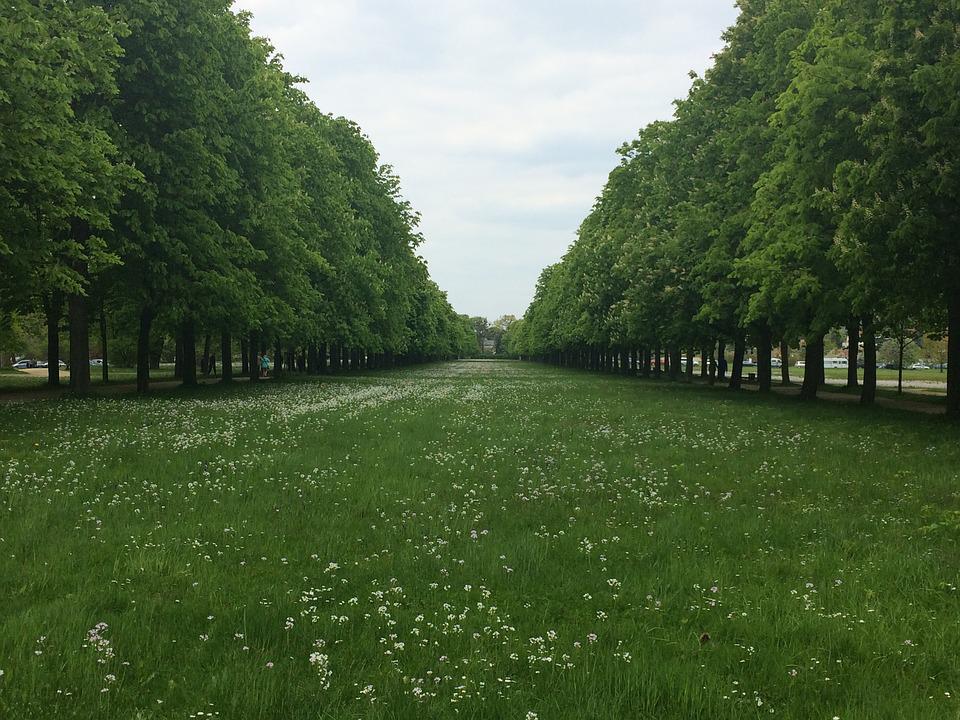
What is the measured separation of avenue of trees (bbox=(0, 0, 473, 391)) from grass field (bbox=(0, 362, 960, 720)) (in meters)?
9.22

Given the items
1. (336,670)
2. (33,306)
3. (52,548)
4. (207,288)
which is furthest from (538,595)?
(33,306)

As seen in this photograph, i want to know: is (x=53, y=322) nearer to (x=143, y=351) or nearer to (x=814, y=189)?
(x=143, y=351)

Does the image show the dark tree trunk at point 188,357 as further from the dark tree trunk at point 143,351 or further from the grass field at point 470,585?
the grass field at point 470,585

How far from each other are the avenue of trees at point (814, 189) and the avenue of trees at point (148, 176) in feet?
69.7

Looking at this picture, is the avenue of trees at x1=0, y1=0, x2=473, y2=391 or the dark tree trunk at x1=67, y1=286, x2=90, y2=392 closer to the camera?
the avenue of trees at x1=0, y1=0, x2=473, y2=391

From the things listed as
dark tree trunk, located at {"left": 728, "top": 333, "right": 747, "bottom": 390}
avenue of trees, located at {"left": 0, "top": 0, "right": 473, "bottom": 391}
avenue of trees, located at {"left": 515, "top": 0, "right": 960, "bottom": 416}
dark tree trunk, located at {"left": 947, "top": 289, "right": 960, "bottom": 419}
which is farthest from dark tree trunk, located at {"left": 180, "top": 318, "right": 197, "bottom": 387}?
dark tree trunk, located at {"left": 947, "top": 289, "right": 960, "bottom": 419}

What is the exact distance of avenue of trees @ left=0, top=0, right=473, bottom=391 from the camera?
62.0ft

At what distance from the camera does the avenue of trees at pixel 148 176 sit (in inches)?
744

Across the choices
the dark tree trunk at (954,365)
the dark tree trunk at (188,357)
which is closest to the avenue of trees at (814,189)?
the dark tree trunk at (954,365)

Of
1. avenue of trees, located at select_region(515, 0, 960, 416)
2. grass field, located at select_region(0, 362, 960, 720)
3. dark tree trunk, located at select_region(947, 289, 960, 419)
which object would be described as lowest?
grass field, located at select_region(0, 362, 960, 720)

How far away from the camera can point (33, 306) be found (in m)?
36.1

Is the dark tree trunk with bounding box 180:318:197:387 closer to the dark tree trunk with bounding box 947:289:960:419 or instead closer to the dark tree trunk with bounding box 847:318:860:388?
the dark tree trunk with bounding box 847:318:860:388

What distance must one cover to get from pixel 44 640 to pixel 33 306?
37340 mm

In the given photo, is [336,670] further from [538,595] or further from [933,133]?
[933,133]
